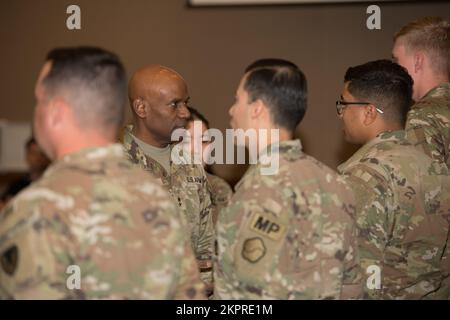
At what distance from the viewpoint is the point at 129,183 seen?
1547mm

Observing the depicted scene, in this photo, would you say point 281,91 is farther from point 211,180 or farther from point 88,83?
point 211,180

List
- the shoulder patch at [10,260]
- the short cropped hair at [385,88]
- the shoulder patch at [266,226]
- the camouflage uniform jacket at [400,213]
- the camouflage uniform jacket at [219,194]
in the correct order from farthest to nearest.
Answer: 1. the camouflage uniform jacket at [219,194]
2. the short cropped hair at [385,88]
3. the camouflage uniform jacket at [400,213]
4. the shoulder patch at [266,226]
5. the shoulder patch at [10,260]

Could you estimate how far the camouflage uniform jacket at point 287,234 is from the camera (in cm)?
170

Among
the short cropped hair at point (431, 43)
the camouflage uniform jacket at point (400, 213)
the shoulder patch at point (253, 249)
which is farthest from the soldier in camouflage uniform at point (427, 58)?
the shoulder patch at point (253, 249)

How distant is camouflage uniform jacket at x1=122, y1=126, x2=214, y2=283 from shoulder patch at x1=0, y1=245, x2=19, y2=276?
140 cm

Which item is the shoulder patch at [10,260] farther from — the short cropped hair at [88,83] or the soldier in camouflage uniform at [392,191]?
the soldier in camouflage uniform at [392,191]

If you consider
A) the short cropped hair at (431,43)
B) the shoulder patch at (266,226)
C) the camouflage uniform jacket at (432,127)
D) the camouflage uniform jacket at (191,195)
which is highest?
the short cropped hair at (431,43)

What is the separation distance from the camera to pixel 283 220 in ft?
5.60

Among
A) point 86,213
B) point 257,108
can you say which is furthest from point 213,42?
point 86,213

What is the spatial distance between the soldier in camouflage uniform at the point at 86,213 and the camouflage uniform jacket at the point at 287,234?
0.56 ft

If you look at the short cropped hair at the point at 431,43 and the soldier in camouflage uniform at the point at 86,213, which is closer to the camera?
the soldier in camouflage uniform at the point at 86,213

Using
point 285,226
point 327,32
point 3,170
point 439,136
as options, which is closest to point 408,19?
point 327,32

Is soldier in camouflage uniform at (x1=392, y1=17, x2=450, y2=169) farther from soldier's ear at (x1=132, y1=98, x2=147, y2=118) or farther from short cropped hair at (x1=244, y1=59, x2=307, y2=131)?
soldier's ear at (x1=132, y1=98, x2=147, y2=118)

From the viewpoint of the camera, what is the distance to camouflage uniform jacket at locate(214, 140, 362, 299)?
5.56ft
